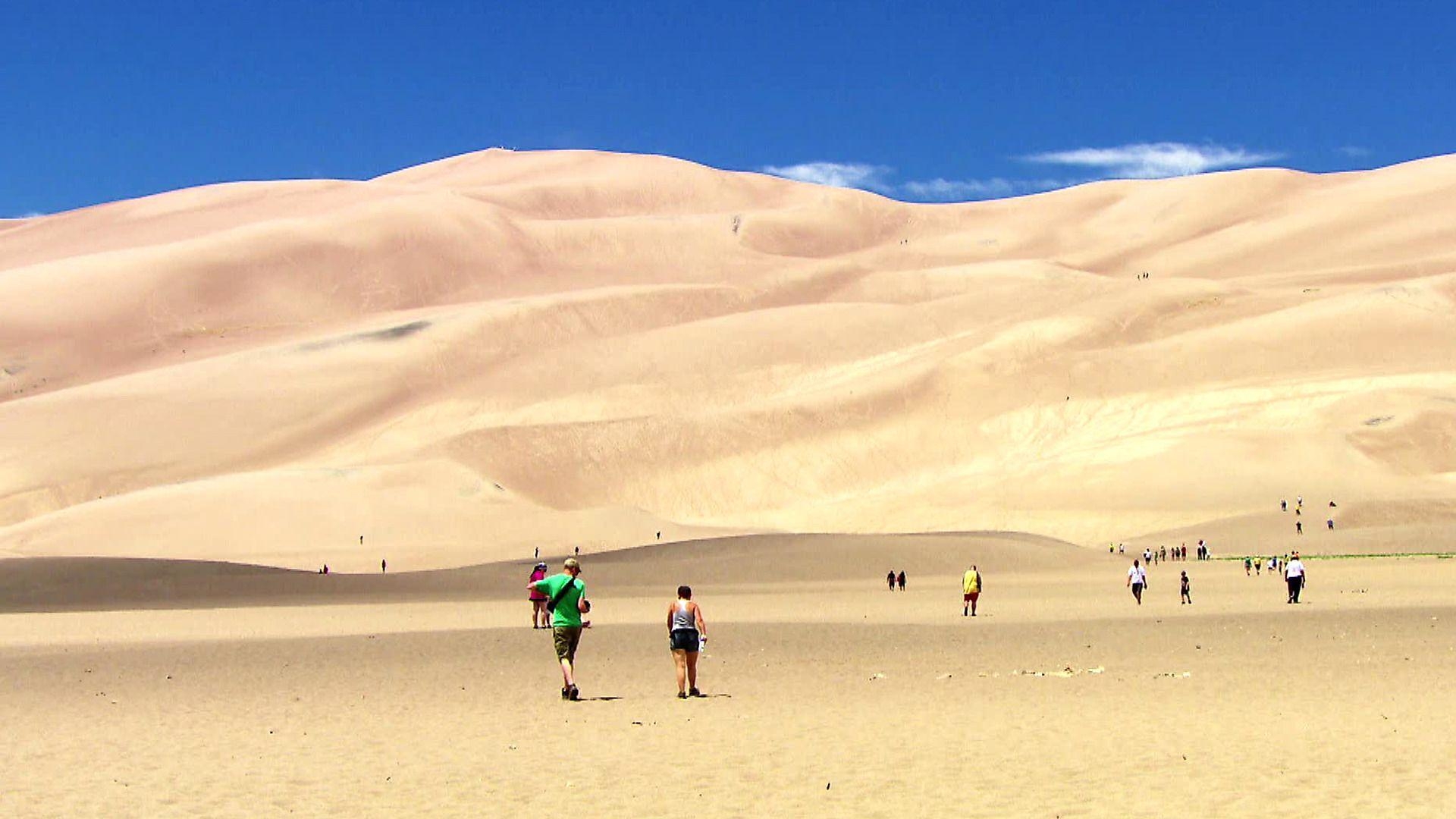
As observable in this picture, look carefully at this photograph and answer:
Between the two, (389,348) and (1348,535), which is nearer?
(1348,535)

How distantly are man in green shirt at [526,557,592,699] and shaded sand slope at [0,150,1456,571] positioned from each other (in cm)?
4173

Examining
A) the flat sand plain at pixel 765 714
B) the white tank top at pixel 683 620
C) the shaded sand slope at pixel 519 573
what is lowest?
the flat sand plain at pixel 765 714

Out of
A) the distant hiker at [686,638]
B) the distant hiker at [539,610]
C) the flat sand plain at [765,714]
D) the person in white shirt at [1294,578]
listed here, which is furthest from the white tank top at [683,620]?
the person in white shirt at [1294,578]

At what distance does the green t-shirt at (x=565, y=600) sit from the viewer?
16375 mm

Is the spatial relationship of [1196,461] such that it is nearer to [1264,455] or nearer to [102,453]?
[1264,455]

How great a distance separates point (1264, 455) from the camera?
73.4 meters

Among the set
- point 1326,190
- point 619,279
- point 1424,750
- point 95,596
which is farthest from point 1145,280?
point 1424,750

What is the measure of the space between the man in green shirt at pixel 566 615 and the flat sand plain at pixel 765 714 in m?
0.39

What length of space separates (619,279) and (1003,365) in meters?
48.8

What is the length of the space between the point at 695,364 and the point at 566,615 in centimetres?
8957

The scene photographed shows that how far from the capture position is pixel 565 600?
16.5 m

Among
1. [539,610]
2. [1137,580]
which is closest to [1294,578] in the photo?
[1137,580]

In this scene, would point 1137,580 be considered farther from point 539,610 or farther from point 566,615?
point 566,615

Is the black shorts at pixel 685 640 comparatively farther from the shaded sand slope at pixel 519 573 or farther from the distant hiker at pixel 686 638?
the shaded sand slope at pixel 519 573
